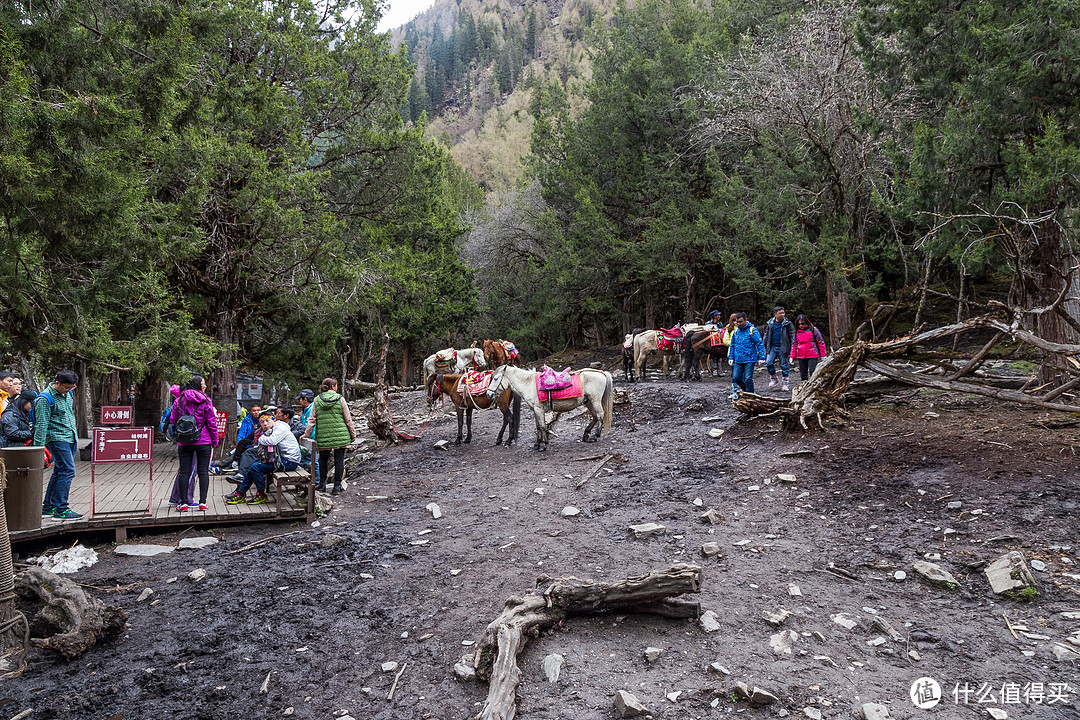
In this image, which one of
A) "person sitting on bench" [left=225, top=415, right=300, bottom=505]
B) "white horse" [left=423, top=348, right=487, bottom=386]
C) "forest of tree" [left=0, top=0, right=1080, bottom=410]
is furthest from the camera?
"white horse" [left=423, top=348, right=487, bottom=386]

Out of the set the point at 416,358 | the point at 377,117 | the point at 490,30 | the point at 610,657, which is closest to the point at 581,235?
the point at 377,117

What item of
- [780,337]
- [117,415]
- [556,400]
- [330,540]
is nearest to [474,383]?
[556,400]

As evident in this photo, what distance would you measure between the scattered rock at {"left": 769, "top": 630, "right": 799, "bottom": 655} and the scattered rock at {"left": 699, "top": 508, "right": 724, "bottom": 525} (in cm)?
253

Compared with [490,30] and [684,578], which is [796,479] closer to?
[684,578]

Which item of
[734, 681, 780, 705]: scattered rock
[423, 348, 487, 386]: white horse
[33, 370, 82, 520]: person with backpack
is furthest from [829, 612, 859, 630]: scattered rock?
[423, 348, 487, 386]: white horse

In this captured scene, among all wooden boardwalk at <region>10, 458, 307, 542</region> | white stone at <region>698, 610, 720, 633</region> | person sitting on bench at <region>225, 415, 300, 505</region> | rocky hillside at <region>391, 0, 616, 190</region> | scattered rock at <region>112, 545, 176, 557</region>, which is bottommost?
white stone at <region>698, 610, 720, 633</region>

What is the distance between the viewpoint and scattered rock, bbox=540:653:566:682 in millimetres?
4109

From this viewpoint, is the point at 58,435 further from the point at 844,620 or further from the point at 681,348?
the point at 681,348

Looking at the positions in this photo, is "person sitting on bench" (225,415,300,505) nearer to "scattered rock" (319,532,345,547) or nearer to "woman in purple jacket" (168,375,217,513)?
"woman in purple jacket" (168,375,217,513)

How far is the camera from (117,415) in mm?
8711

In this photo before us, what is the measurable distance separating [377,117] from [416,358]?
21789 mm

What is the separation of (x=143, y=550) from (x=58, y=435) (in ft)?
5.83

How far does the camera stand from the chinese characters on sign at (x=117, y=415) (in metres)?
8.58

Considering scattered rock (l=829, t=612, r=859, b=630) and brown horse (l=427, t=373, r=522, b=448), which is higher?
brown horse (l=427, t=373, r=522, b=448)
